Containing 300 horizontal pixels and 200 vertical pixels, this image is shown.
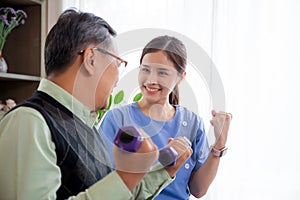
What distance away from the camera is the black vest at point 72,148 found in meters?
0.72

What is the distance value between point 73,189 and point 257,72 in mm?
1224

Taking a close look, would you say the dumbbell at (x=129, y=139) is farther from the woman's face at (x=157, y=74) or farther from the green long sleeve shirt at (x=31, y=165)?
the woman's face at (x=157, y=74)

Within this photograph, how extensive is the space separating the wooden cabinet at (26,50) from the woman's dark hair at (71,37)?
4.90 feet

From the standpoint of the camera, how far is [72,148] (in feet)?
2.42

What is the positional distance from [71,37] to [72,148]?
22 cm

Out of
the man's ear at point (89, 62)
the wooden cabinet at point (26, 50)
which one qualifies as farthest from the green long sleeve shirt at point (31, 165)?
the wooden cabinet at point (26, 50)

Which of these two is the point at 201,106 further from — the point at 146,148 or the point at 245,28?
the point at 245,28

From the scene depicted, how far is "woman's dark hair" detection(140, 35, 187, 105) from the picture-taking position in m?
0.81

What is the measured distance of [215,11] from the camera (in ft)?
6.17

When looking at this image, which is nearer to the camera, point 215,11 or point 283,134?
point 283,134

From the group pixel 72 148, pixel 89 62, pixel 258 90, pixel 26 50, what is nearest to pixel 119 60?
pixel 89 62

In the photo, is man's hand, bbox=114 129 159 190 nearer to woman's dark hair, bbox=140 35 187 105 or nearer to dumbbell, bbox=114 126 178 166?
dumbbell, bbox=114 126 178 166

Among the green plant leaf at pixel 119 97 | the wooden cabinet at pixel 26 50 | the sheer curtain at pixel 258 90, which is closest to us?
the green plant leaf at pixel 119 97

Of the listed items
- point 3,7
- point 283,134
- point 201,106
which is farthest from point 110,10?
point 201,106
